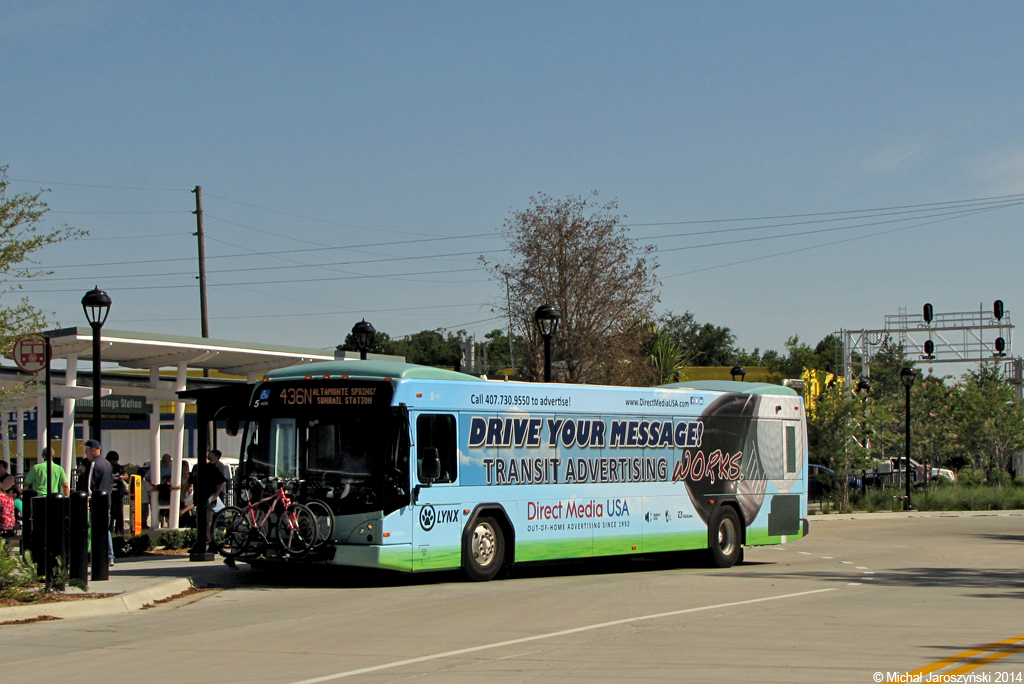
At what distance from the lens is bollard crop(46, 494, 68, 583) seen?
13.4 meters

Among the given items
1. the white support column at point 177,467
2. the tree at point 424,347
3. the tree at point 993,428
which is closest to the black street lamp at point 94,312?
the white support column at point 177,467

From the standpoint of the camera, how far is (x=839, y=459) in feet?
130

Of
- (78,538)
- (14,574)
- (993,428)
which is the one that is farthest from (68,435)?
(993,428)

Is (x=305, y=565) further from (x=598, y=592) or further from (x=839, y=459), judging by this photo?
(x=839, y=459)

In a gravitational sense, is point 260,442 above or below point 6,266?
below

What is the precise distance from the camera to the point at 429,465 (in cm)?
1499

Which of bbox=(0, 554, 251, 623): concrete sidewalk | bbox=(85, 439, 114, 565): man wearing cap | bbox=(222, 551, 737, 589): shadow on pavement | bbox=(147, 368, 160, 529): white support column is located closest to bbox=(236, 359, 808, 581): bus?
bbox=(222, 551, 737, 589): shadow on pavement

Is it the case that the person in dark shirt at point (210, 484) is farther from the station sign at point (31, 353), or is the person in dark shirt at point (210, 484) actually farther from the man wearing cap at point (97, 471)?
the station sign at point (31, 353)

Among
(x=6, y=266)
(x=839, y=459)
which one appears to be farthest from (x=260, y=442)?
(x=839, y=459)

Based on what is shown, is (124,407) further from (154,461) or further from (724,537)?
(724,537)

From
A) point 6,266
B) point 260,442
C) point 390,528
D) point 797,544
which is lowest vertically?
point 797,544

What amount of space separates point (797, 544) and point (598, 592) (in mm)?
12473

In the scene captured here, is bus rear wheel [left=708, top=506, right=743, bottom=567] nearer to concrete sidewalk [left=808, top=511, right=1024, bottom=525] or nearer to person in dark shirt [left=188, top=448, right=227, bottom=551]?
person in dark shirt [left=188, top=448, right=227, bottom=551]

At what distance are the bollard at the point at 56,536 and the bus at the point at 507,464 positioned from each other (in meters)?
2.70
